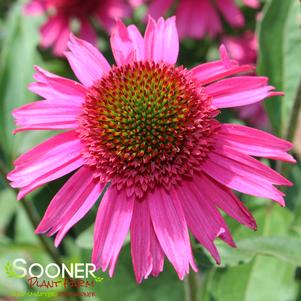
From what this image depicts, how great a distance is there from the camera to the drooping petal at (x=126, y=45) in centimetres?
114

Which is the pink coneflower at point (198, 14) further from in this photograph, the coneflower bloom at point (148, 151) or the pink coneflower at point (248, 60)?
the coneflower bloom at point (148, 151)

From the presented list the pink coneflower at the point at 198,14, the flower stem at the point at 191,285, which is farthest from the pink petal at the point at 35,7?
the flower stem at the point at 191,285

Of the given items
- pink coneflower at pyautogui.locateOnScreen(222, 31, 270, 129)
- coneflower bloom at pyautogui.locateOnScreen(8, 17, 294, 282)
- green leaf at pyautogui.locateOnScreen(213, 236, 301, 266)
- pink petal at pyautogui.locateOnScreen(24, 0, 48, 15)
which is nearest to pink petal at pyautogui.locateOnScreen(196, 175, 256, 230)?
coneflower bloom at pyautogui.locateOnScreen(8, 17, 294, 282)

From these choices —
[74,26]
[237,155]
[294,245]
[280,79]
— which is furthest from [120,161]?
[74,26]

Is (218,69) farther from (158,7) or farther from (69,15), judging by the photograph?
(69,15)

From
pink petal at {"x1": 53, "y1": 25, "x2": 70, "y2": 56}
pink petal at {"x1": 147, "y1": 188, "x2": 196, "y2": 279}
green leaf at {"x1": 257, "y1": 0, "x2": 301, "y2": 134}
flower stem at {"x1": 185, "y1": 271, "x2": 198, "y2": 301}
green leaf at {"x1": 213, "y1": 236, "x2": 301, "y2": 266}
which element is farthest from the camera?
pink petal at {"x1": 53, "y1": 25, "x2": 70, "y2": 56}

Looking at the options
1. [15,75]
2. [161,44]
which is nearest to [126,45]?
[161,44]

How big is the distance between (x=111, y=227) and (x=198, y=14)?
127 cm

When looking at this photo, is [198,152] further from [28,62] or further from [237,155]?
[28,62]

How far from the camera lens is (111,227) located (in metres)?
1.02

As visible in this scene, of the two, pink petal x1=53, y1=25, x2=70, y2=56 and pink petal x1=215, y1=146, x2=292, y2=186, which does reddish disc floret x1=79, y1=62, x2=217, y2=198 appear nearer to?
pink petal x1=215, y1=146, x2=292, y2=186

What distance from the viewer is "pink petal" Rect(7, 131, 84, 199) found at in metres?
1.04

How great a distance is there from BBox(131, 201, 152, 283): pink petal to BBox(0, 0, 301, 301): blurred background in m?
0.19

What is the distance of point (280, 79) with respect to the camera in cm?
158
